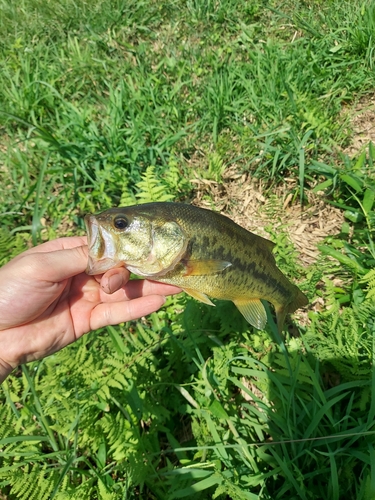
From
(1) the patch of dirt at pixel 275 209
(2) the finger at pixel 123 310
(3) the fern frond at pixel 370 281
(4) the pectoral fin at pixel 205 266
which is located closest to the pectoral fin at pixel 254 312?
(4) the pectoral fin at pixel 205 266

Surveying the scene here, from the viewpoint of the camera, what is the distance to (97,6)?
23.2 ft

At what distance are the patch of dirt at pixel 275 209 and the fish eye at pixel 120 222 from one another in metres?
2.17

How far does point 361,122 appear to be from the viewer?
5086mm

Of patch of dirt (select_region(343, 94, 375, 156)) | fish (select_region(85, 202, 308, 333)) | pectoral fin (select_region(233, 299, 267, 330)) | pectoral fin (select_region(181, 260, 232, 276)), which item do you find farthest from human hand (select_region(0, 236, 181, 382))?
patch of dirt (select_region(343, 94, 375, 156))

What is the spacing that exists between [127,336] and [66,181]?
8.38 ft

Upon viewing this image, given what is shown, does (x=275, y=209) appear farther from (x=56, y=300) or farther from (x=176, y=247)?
(x=56, y=300)

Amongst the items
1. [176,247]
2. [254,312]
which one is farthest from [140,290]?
[254,312]

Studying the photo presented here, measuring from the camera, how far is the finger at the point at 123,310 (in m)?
2.93

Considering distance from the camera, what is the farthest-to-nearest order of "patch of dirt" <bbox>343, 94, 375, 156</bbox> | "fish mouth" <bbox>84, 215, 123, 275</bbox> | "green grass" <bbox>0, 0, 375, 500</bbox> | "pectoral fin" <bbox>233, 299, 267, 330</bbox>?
"patch of dirt" <bbox>343, 94, 375, 156</bbox>
"pectoral fin" <bbox>233, 299, 267, 330</bbox>
"green grass" <bbox>0, 0, 375, 500</bbox>
"fish mouth" <bbox>84, 215, 123, 275</bbox>

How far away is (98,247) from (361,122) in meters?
4.40

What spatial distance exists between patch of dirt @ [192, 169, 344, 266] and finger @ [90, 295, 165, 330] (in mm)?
2024

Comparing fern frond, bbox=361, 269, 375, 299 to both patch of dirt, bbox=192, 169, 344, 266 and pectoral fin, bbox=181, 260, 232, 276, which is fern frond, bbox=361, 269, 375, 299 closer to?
patch of dirt, bbox=192, 169, 344, 266

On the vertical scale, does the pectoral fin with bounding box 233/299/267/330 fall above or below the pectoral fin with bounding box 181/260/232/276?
below

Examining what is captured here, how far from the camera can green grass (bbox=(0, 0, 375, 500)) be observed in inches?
112
